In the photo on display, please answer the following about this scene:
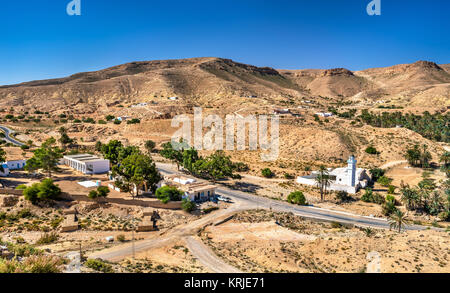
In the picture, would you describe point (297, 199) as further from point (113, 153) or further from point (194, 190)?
point (113, 153)

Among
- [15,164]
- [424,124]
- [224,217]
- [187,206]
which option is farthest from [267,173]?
[424,124]

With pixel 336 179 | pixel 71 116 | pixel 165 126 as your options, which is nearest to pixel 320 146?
pixel 336 179

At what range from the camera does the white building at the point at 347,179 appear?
143 ft

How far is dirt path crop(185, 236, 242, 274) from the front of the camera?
19480mm

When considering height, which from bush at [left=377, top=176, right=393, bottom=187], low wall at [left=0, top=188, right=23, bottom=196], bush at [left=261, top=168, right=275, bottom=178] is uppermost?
low wall at [left=0, top=188, right=23, bottom=196]

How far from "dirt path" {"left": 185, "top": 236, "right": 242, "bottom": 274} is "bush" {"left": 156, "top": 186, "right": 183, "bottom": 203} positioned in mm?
7824

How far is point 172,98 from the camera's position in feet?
341

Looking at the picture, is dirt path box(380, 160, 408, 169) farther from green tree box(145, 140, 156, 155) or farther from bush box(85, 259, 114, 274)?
bush box(85, 259, 114, 274)

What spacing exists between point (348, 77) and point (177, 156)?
526 feet

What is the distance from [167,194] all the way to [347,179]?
86.9ft

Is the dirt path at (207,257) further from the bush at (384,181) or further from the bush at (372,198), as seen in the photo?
the bush at (384,181)

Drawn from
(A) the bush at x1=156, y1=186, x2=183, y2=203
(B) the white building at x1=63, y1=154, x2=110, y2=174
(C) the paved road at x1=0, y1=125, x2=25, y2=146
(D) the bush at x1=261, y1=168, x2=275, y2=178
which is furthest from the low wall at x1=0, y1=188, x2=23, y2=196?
(C) the paved road at x1=0, y1=125, x2=25, y2=146

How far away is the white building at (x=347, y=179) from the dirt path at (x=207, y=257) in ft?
79.2

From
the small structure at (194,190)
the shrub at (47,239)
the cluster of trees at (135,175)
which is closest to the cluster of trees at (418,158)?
the small structure at (194,190)
